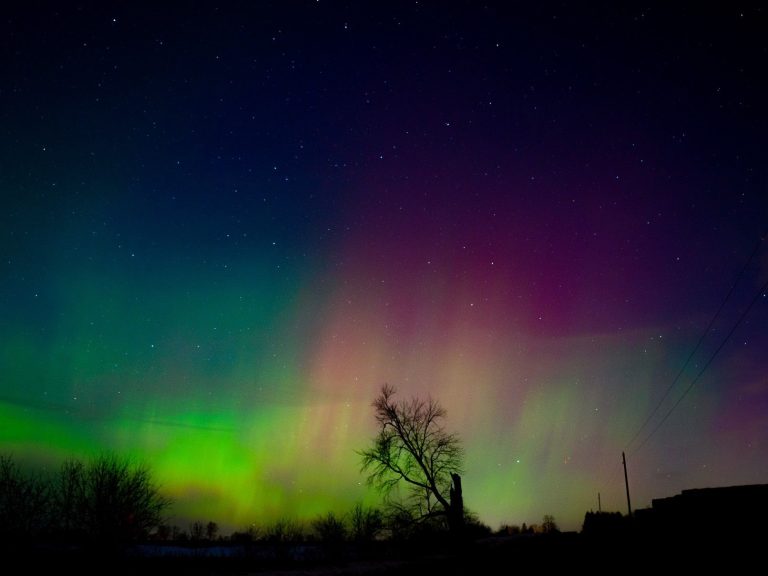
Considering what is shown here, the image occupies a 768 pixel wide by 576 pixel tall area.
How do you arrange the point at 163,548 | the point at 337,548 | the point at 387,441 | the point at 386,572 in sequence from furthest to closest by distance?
the point at 163,548
the point at 337,548
the point at 387,441
the point at 386,572

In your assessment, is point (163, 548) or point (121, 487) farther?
point (163, 548)

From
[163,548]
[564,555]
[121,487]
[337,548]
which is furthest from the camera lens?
[163,548]

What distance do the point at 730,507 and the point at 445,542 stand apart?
20248mm

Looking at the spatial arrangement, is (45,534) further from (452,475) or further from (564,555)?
(564,555)

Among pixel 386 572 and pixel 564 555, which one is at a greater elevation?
pixel 386 572

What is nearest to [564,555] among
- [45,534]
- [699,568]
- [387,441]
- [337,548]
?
[699,568]

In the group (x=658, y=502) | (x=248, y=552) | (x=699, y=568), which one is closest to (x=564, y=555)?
(x=658, y=502)

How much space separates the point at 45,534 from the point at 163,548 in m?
15.2

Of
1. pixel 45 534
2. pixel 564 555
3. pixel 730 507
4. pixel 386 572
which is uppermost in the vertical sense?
pixel 730 507

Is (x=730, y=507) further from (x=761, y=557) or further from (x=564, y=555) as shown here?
(x=564, y=555)

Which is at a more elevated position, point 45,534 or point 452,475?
point 452,475

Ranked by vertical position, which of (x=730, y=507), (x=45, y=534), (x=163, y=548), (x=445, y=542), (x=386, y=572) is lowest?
(x=163, y=548)

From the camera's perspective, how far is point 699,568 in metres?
11.0

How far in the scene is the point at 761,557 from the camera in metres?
10.9
